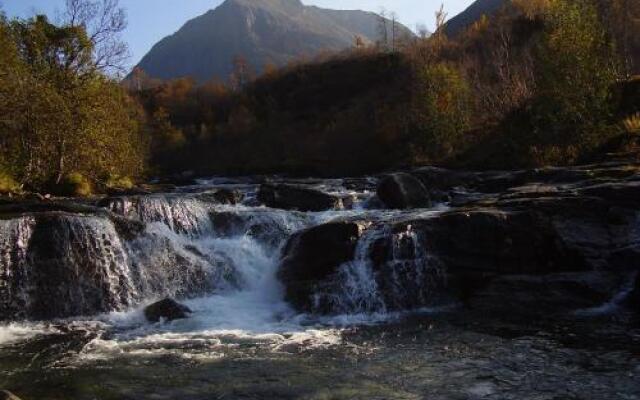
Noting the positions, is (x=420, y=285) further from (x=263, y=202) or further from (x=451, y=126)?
(x=451, y=126)

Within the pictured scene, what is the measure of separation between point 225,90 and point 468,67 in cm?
6348

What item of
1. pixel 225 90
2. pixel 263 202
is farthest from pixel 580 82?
pixel 225 90

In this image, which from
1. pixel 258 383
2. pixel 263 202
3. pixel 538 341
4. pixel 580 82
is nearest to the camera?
pixel 258 383

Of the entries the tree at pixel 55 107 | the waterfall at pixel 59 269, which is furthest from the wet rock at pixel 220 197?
the waterfall at pixel 59 269

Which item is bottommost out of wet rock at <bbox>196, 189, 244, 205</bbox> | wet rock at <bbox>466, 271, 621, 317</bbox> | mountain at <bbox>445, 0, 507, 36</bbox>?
wet rock at <bbox>466, 271, 621, 317</bbox>

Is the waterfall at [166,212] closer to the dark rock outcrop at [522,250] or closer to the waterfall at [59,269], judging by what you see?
the waterfall at [59,269]

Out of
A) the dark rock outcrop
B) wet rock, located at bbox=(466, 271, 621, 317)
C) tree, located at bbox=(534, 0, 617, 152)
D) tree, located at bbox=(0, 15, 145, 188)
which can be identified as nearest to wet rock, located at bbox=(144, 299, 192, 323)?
the dark rock outcrop

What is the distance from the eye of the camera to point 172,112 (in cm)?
11238

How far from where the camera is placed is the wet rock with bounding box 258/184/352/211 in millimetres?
27250

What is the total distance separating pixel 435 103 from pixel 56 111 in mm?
28781

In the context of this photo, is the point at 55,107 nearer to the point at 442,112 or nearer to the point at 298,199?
the point at 298,199

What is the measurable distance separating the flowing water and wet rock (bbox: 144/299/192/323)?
27 centimetres

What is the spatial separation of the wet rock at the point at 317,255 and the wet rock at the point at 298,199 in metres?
7.63

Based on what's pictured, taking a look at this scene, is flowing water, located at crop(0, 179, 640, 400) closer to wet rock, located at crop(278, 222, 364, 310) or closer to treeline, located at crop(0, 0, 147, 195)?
wet rock, located at crop(278, 222, 364, 310)
